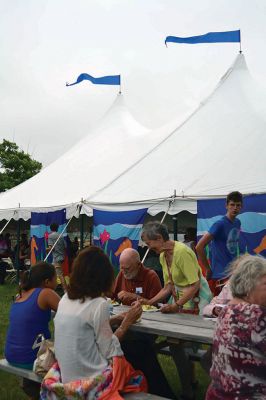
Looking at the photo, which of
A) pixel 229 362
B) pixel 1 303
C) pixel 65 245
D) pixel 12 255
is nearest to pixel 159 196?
pixel 65 245

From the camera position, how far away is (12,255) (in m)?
13.6

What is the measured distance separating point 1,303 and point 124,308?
5.21m

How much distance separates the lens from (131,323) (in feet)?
10.00

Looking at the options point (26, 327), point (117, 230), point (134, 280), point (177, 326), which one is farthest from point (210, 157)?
point (26, 327)

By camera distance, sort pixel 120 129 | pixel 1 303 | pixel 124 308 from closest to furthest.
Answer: pixel 124 308
pixel 1 303
pixel 120 129

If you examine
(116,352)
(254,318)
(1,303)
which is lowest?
(1,303)

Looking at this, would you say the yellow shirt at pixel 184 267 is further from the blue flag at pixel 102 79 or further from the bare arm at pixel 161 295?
the blue flag at pixel 102 79

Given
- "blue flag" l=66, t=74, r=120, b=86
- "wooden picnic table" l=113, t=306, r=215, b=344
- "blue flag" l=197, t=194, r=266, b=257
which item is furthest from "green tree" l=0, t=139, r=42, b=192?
"wooden picnic table" l=113, t=306, r=215, b=344

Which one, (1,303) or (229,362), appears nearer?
(229,362)

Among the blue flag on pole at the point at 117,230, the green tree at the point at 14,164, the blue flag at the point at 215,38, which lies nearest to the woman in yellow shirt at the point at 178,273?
the blue flag on pole at the point at 117,230

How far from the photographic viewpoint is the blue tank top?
3.13 metres

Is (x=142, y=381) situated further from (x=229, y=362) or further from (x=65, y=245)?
(x=65, y=245)

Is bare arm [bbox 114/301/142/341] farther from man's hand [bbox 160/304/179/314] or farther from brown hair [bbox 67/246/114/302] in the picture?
man's hand [bbox 160/304/179/314]

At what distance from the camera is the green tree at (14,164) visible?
88.4 ft
